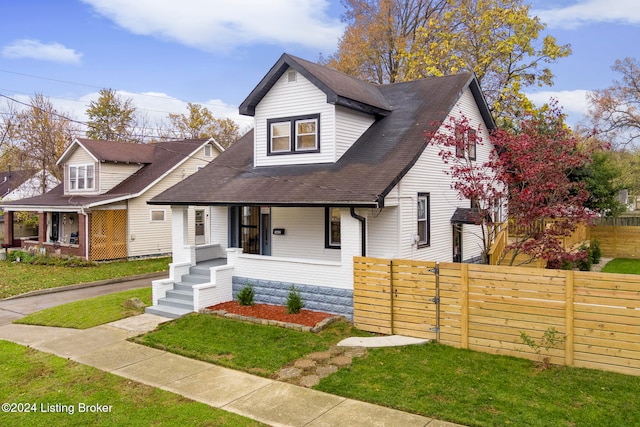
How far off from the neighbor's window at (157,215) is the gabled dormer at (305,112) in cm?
1152

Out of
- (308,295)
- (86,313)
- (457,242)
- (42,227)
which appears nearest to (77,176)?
(42,227)

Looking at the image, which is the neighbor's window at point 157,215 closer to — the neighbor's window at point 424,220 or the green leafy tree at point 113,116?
the neighbor's window at point 424,220

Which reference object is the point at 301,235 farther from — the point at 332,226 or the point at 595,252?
the point at 595,252

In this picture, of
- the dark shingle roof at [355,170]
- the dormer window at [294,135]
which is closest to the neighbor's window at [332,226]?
the dark shingle roof at [355,170]

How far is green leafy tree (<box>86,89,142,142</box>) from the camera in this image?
138ft

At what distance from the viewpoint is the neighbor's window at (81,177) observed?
23578 millimetres

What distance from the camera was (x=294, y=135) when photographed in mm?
13133

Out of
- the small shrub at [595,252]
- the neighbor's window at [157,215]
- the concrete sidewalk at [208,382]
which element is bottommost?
the concrete sidewalk at [208,382]

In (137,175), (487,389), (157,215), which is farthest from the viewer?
(137,175)

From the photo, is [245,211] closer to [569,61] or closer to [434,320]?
[434,320]

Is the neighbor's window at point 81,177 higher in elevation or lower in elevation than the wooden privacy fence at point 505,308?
higher

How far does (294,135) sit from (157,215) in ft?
43.1

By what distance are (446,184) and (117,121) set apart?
38.8 metres

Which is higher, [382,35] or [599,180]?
[382,35]
